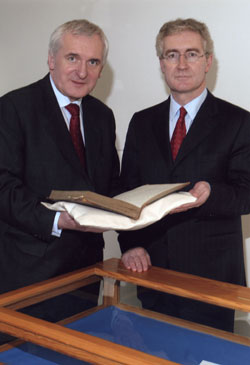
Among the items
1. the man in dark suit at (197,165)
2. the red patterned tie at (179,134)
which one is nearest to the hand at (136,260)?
the man in dark suit at (197,165)

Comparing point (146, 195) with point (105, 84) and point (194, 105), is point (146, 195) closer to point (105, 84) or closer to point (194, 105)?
point (194, 105)

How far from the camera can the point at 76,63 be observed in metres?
2.27

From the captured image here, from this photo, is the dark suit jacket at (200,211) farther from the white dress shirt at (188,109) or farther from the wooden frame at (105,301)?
the wooden frame at (105,301)

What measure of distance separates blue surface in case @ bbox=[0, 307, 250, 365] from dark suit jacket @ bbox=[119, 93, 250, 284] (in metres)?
0.75

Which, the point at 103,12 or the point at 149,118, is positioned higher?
the point at 103,12

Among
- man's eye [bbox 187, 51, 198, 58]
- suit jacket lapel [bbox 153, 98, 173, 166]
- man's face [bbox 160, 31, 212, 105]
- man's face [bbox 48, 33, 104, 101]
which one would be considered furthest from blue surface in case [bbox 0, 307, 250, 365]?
man's eye [bbox 187, 51, 198, 58]

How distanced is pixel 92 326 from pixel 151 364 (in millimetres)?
348

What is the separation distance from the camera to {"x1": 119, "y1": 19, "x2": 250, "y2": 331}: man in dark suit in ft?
7.65

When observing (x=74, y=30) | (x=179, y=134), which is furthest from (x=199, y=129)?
(x=74, y=30)

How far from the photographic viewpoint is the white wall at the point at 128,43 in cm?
294

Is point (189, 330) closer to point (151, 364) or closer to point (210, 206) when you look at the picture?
point (151, 364)

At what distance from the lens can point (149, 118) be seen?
2574 mm

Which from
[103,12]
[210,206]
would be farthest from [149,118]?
[103,12]

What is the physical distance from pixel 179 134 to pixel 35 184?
2.43ft
